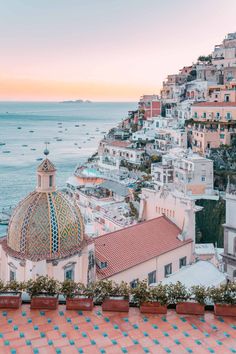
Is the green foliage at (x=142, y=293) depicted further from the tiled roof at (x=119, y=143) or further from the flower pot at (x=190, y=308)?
the tiled roof at (x=119, y=143)

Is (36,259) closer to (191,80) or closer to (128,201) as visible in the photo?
(128,201)

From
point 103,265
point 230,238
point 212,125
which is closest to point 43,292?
point 103,265

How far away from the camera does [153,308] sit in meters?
10.1

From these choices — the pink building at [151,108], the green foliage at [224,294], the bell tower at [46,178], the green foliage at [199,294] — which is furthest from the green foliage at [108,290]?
the pink building at [151,108]

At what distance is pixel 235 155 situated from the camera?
1982 inches

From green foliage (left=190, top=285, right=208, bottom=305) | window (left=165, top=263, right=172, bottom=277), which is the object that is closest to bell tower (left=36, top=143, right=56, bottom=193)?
window (left=165, top=263, right=172, bottom=277)

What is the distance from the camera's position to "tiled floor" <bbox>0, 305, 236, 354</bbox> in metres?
8.71

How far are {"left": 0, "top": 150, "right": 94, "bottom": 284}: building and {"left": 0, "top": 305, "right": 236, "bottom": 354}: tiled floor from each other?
4.30m

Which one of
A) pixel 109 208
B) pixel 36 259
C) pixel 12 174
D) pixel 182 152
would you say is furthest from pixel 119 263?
pixel 12 174

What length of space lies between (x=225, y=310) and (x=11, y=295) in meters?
5.00

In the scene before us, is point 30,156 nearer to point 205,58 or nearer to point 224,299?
point 205,58

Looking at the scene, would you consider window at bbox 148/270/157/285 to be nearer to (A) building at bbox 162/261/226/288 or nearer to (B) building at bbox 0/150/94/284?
(A) building at bbox 162/261/226/288

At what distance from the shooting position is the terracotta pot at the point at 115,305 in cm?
1006

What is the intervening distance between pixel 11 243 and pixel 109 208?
2407 centimetres
